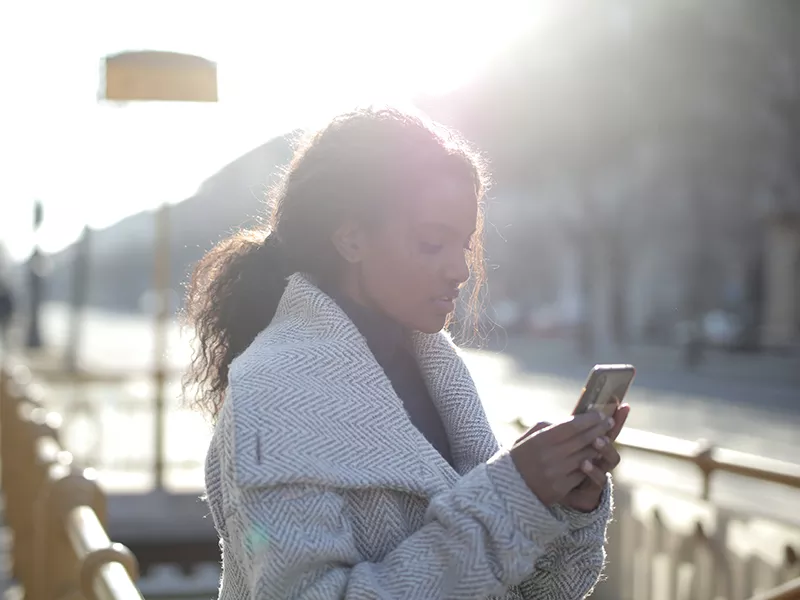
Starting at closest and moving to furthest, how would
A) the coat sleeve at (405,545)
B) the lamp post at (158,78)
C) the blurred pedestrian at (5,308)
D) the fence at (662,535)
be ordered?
the coat sleeve at (405,545), the fence at (662,535), the lamp post at (158,78), the blurred pedestrian at (5,308)

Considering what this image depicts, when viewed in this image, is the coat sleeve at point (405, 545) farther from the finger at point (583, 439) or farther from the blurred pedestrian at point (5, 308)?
the blurred pedestrian at point (5, 308)

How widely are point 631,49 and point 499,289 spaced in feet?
96.8

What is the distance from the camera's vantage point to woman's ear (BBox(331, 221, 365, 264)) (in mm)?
2164

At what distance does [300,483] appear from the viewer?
1892 millimetres

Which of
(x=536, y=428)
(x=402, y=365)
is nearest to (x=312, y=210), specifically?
(x=402, y=365)

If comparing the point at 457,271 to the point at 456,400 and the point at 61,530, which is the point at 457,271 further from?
the point at 61,530

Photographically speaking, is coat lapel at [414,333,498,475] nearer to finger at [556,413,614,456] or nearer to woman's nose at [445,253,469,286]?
woman's nose at [445,253,469,286]

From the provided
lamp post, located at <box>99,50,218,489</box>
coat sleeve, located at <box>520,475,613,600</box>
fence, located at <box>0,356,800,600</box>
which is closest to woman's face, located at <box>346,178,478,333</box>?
coat sleeve, located at <box>520,475,613,600</box>

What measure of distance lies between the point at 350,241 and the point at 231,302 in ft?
1.00

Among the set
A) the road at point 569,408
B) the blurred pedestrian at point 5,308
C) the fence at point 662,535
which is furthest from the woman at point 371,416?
the blurred pedestrian at point 5,308

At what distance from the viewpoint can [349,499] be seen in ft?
6.52

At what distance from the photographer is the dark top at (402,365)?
2.20m

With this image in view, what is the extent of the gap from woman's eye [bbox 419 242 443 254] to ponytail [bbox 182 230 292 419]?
0.33 metres

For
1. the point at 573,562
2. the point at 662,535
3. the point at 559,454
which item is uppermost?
the point at 559,454
